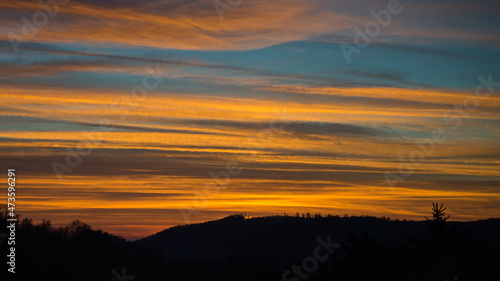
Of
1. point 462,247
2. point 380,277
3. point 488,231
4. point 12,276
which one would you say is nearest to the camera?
point 462,247

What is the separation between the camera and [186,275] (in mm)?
120312

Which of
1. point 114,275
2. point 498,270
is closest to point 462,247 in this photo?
point 498,270

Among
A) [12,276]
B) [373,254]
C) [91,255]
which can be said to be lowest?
[373,254]

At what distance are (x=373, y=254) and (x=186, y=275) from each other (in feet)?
362

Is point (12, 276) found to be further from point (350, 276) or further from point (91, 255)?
point (350, 276)

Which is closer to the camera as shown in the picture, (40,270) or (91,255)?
(40,270)

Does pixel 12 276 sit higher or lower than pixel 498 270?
higher

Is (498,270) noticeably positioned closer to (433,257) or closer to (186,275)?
(433,257)

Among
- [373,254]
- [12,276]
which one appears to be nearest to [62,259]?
[12,276]

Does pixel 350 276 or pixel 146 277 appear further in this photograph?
pixel 146 277

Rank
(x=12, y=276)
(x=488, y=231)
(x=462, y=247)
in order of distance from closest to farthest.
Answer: (x=462, y=247) → (x=12, y=276) → (x=488, y=231)

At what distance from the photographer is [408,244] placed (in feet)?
46.4

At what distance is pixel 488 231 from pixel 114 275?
8324cm

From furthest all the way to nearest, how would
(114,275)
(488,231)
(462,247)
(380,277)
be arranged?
(488,231) → (114,275) → (380,277) → (462,247)
